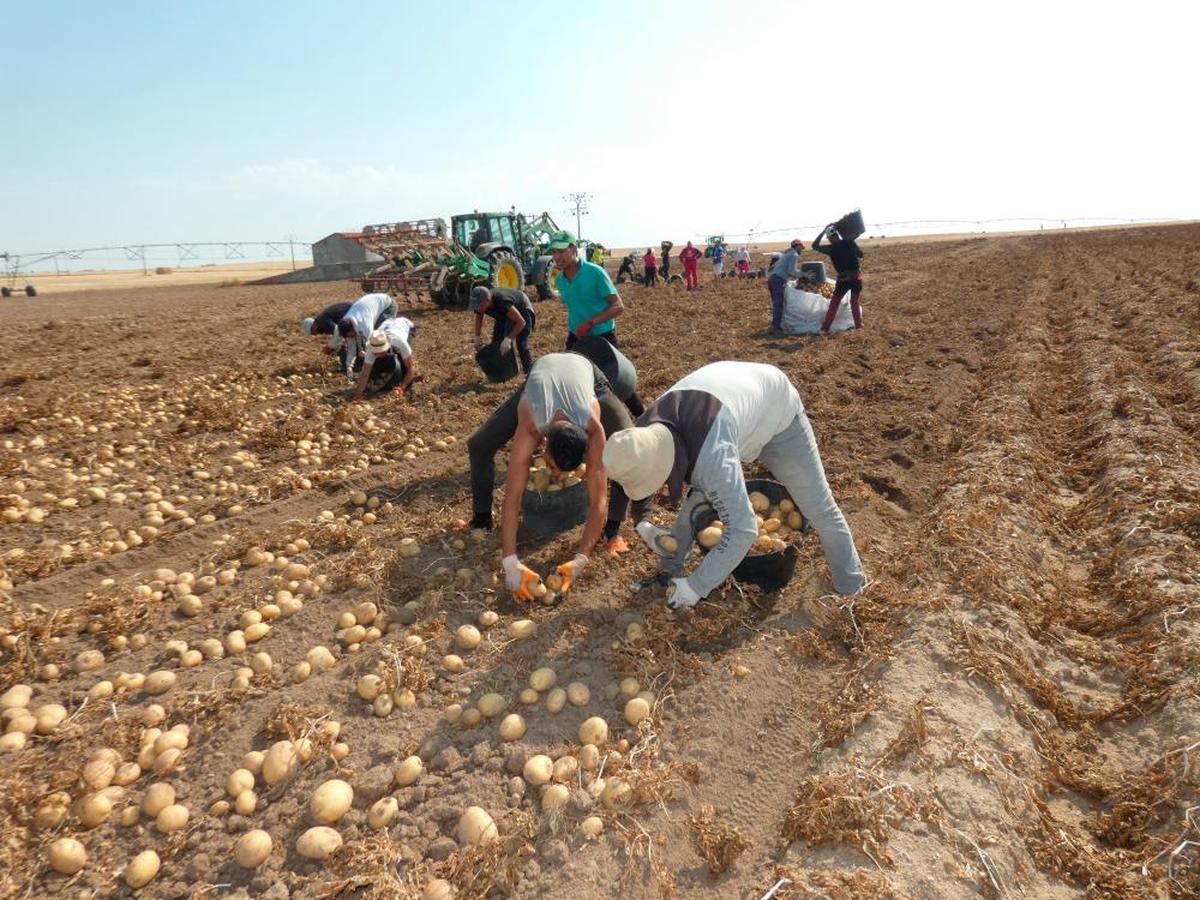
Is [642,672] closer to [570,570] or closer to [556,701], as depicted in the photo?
[556,701]

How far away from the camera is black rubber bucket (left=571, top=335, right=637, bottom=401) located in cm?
552

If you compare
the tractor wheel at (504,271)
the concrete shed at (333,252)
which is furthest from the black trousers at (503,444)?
the concrete shed at (333,252)

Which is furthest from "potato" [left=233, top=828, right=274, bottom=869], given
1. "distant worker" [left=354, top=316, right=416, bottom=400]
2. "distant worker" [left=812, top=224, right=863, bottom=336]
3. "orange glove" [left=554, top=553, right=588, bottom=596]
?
"distant worker" [left=812, top=224, right=863, bottom=336]

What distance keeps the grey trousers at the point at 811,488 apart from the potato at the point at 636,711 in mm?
1445

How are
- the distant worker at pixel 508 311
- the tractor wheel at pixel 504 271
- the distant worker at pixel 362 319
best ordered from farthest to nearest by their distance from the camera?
1. the tractor wheel at pixel 504 271
2. the distant worker at pixel 362 319
3. the distant worker at pixel 508 311

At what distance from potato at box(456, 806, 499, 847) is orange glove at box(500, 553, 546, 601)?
4.57 ft

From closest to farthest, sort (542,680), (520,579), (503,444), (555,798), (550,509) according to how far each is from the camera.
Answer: (555,798)
(542,680)
(520,579)
(503,444)
(550,509)

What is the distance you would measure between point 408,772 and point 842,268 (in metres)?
10.8

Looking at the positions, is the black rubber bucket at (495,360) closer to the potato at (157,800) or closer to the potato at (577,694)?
the potato at (577,694)

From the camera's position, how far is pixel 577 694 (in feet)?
10.5

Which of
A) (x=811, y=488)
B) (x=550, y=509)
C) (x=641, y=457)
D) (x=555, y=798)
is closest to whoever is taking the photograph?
(x=555, y=798)

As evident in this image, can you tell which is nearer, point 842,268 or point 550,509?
point 550,509

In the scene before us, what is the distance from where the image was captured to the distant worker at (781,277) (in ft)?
39.3

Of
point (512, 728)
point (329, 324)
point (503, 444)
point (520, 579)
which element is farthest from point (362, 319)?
point (512, 728)
